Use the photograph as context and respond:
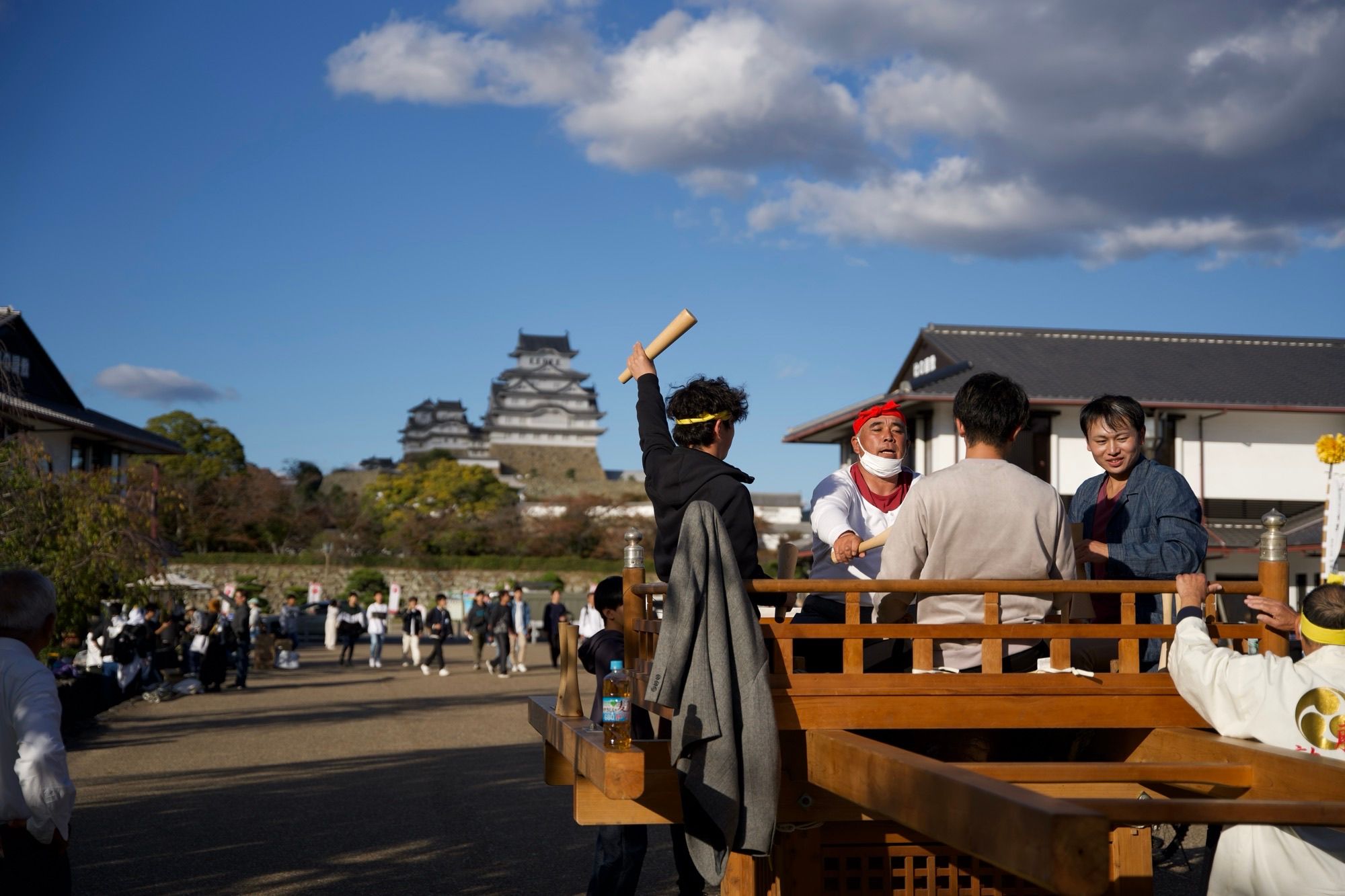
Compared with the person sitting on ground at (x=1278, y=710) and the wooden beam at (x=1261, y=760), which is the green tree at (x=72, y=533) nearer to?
the wooden beam at (x=1261, y=760)

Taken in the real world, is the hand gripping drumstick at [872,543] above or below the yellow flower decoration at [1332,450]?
below

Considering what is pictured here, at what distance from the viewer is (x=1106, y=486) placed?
4.87m

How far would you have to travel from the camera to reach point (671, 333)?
422cm

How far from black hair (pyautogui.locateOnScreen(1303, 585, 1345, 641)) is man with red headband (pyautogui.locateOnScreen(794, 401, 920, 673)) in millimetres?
1468

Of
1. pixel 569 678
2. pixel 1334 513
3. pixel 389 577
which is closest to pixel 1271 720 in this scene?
pixel 569 678

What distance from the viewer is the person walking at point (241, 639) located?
22.7 metres

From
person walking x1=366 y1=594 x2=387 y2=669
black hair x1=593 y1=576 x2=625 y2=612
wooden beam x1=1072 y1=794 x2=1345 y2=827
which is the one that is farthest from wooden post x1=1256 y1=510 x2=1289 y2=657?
person walking x1=366 y1=594 x2=387 y2=669

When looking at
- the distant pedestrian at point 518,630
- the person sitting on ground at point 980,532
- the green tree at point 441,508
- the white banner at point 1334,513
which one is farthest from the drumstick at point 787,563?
the green tree at point 441,508

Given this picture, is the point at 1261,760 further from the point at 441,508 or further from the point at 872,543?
the point at 441,508

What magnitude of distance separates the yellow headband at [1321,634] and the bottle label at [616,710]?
191 cm

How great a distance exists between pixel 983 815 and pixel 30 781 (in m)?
2.81

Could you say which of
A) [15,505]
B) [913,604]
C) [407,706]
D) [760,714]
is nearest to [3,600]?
[760,714]

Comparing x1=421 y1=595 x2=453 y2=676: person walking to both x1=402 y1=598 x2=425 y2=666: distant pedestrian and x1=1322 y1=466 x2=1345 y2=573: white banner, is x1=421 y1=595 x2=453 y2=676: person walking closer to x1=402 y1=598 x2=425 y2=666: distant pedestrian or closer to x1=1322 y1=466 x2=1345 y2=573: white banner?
x1=402 y1=598 x2=425 y2=666: distant pedestrian

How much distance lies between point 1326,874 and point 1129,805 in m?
1.02
